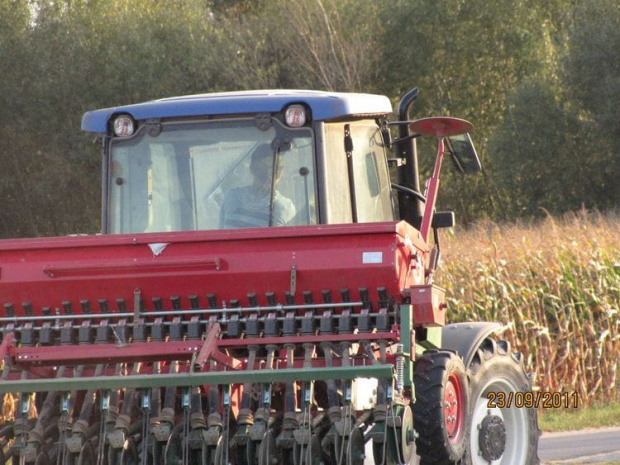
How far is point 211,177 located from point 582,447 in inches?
180

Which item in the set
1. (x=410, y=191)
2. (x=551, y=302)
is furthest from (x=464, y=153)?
(x=551, y=302)

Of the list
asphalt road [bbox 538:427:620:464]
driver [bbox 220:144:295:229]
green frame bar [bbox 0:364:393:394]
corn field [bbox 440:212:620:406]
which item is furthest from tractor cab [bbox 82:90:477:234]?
corn field [bbox 440:212:620:406]

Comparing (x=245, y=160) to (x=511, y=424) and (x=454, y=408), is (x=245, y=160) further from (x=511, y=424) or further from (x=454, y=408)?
(x=511, y=424)

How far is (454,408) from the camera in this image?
6.61 meters

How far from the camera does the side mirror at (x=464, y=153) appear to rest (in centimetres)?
781

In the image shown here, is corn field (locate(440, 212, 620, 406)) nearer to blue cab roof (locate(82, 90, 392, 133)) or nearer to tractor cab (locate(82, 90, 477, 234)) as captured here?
tractor cab (locate(82, 90, 477, 234))

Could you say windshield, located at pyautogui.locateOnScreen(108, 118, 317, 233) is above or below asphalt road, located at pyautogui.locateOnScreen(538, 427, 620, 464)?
above

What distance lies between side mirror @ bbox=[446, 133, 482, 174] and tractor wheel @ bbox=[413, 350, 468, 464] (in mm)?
1763

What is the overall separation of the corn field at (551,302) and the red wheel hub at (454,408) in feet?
20.8

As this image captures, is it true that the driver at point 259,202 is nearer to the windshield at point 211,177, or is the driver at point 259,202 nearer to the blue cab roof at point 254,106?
the windshield at point 211,177

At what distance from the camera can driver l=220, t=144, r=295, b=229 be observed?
7512 mm

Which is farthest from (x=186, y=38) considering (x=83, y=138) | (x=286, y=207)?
(x=286, y=207)

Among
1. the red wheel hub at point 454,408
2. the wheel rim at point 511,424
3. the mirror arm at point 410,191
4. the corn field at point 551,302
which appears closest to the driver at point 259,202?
the mirror arm at point 410,191

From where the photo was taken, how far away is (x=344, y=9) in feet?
119
